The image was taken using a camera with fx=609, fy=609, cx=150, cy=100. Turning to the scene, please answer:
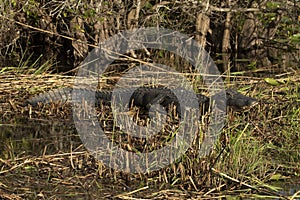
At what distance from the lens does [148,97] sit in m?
5.86

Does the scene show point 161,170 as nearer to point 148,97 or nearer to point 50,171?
point 50,171

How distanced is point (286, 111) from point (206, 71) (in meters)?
2.07

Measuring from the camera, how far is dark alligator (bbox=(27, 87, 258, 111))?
18.1 feet

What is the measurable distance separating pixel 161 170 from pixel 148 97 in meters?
2.12

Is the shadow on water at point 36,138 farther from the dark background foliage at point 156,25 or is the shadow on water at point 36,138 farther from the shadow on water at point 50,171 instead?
the dark background foliage at point 156,25

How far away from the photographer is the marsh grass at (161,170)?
11.7ft

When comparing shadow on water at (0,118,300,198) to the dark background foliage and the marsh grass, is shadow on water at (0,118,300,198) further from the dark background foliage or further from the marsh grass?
the dark background foliage

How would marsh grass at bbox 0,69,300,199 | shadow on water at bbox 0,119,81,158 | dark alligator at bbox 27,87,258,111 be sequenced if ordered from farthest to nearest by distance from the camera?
1. dark alligator at bbox 27,87,258,111
2. shadow on water at bbox 0,119,81,158
3. marsh grass at bbox 0,69,300,199

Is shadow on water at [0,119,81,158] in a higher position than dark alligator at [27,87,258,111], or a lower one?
lower

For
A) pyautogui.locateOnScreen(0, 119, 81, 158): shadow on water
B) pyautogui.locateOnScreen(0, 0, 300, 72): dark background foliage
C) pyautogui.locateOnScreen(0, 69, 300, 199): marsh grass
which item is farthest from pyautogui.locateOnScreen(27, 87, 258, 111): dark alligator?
pyautogui.locateOnScreen(0, 0, 300, 72): dark background foliage

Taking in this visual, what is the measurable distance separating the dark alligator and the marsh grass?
42 cm

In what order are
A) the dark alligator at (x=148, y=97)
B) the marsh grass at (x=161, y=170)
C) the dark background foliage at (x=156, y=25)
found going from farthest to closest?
the dark background foliage at (x=156, y=25) → the dark alligator at (x=148, y=97) → the marsh grass at (x=161, y=170)

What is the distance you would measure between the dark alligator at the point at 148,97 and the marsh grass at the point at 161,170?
0.42m

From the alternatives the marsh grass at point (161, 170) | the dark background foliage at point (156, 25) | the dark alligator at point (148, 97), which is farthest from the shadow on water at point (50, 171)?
the dark background foliage at point (156, 25)
